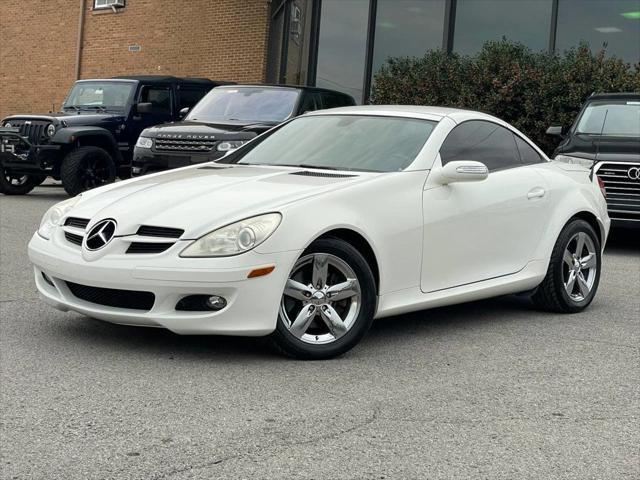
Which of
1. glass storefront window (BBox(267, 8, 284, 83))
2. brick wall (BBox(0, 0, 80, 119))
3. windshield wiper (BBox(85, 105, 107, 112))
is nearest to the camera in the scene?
windshield wiper (BBox(85, 105, 107, 112))

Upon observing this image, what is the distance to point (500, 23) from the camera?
739 inches

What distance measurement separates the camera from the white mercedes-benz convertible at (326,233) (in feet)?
16.7

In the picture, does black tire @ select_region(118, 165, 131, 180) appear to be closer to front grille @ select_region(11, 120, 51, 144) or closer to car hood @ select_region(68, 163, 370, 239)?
front grille @ select_region(11, 120, 51, 144)

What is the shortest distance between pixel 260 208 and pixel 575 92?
11.1m

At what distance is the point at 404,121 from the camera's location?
650 centimetres

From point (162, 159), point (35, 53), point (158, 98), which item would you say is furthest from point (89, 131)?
point (35, 53)

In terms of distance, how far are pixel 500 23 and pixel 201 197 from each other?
569 inches

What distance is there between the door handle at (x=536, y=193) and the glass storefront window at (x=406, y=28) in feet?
41.5

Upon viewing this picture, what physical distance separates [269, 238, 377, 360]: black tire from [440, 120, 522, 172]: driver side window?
1.17m

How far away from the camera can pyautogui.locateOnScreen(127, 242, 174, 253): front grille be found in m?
5.11

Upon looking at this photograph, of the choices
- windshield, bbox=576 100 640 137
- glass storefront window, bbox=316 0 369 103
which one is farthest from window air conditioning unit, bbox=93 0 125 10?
windshield, bbox=576 100 640 137

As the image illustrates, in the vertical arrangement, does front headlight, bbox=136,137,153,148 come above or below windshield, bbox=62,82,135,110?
below

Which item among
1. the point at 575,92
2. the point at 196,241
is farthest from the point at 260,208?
the point at 575,92

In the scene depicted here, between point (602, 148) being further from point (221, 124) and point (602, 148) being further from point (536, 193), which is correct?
point (536, 193)
